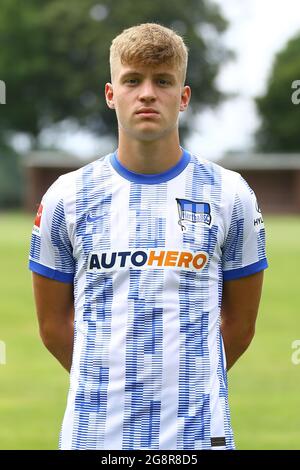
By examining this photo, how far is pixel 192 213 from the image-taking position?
3492 millimetres

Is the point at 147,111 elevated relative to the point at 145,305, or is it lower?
elevated

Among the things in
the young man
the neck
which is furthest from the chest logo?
the neck

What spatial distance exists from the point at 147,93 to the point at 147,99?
19mm

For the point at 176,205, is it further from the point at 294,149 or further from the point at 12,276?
the point at 294,149

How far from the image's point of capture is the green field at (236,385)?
804 cm

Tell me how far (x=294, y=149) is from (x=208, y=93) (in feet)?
48.3

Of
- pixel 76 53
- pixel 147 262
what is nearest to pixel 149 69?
pixel 147 262

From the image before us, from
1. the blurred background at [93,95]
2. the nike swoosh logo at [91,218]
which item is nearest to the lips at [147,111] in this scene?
the nike swoosh logo at [91,218]

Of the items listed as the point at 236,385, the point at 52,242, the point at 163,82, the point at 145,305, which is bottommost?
the point at 145,305

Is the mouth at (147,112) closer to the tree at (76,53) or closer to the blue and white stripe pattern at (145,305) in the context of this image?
the blue and white stripe pattern at (145,305)

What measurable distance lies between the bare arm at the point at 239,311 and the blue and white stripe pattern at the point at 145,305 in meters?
0.17

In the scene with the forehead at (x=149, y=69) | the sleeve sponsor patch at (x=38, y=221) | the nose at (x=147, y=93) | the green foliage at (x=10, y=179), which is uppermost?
the green foliage at (x=10, y=179)

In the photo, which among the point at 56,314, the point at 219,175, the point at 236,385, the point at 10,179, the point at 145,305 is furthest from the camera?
the point at 10,179

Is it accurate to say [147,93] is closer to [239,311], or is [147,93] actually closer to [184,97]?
[184,97]
